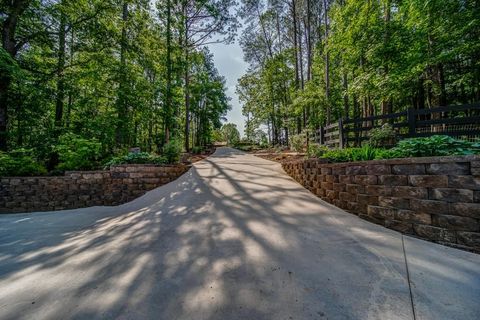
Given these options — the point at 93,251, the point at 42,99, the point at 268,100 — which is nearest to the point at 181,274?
the point at 93,251

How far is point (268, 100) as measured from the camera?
19797mm

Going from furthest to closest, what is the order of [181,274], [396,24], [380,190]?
1. [396,24]
2. [380,190]
3. [181,274]

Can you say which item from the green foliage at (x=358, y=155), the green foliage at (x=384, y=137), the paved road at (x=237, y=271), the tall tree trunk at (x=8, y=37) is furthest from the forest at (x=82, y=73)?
the green foliage at (x=384, y=137)

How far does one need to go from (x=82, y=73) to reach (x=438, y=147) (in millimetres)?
10790

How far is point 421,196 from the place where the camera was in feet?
7.89

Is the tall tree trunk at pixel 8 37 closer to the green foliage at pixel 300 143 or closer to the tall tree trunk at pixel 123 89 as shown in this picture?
the tall tree trunk at pixel 123 89

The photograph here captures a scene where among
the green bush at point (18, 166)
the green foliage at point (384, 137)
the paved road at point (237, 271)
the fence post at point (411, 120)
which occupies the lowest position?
the paved road at point (237, 271)

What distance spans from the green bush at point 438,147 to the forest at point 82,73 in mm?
6828

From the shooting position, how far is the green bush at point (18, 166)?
6.02m

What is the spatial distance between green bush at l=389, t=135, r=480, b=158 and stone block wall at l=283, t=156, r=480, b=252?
0.28 m

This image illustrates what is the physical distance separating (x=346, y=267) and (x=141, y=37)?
1154cm

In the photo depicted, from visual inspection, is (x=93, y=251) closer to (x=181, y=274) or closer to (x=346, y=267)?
(x=181, y=274)

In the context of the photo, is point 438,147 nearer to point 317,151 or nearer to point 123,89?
point 317,151

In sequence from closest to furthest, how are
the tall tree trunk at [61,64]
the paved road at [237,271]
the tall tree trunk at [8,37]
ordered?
1. the paved road at [237,271]
2. the tall tree trunk at [8,37]
3. the tall tree trunk at [61,64]
